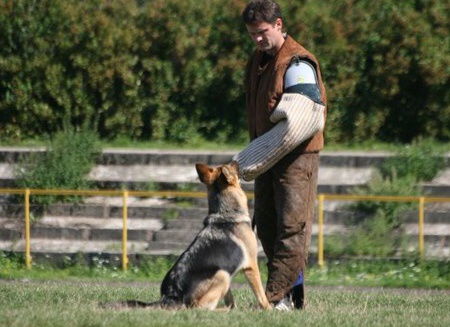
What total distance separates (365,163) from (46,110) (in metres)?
5.61

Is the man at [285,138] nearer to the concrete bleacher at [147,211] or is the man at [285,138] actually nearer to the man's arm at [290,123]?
the man's arm at [290,123]

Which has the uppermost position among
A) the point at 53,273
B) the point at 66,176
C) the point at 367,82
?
the point at 367,82

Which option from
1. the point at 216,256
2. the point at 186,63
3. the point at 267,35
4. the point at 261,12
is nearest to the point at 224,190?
the point at 216,256

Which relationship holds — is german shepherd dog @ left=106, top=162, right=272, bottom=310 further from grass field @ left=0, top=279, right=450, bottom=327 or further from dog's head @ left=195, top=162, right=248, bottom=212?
grass field @ left=0, top=279, right=450, bottom=327

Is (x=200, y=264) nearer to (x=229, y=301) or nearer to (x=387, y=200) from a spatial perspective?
(x=229, y=301)

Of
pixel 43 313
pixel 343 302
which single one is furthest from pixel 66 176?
pixel 43 313


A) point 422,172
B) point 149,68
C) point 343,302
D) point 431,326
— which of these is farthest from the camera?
point 149,68

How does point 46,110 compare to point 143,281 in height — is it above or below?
above

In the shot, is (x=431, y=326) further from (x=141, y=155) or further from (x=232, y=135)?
(x=232, y=135)

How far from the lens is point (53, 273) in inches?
626

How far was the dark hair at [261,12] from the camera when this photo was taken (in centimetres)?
878

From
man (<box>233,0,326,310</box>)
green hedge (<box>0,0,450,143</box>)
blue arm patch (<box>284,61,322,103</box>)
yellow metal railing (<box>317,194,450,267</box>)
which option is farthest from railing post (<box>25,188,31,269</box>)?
blue arm patch (<box>284,61,322,103</box>)

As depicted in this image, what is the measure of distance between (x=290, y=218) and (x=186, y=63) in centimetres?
1071

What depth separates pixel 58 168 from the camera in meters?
17.2
